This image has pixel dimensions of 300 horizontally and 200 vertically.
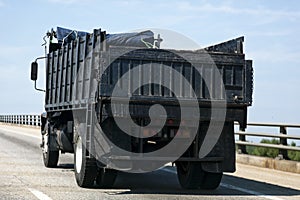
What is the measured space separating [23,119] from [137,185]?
48.9 metres

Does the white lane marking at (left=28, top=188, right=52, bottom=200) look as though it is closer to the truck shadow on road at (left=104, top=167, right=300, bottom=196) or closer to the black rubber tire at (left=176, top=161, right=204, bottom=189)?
the truck shadow on road at (left=104, top=167, right=300, bottom=196)

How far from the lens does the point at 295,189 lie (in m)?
12.6

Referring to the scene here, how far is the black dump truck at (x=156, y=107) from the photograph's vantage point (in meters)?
10.7

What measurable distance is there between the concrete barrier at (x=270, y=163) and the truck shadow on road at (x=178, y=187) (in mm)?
2231

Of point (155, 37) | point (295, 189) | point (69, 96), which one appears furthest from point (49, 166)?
point (295, 189)

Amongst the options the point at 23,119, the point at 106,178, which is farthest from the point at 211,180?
the point at 23,119

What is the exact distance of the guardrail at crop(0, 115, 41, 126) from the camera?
49.2 m

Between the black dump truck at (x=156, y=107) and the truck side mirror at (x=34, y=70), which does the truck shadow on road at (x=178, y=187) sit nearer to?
the black dump truck at (x=156, y=107)

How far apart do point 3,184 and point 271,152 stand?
9.46m

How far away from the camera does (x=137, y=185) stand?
12.4m

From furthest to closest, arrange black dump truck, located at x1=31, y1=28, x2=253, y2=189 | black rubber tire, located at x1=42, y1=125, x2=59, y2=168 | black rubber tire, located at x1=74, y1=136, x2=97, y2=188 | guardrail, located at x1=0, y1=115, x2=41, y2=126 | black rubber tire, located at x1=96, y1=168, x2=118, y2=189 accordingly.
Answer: guardrail, located at x1=0, y1=115, x2=41, y2=126 < black rubber tire, located at x1=42, y1=125, x2=59, y2=168 < black rubber tire, located at x1=96, y1=168, x2=118, y2=189 < black rubber tire, located at x1=74, y1=136, x2=97, y2=188 < black dump truck, located at x1=31, y1=28, x2=253, y2=189

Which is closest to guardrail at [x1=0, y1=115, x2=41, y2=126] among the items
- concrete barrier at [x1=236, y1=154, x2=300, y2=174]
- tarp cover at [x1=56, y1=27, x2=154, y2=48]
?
concrete barrier at [x1=236, y1=154, x2=300, y2=174]

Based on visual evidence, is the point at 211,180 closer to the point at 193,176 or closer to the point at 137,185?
the point at 193,176

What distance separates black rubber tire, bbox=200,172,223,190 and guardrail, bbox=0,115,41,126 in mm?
33387
